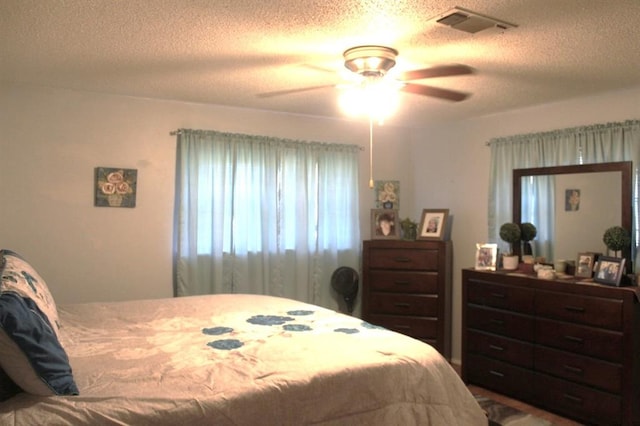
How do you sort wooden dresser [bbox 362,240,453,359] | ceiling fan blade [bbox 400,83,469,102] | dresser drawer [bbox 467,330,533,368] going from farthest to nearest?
wooden dresser [bbox 362,240,453,359]
dresser drawer [bbox 467,330,533,368]
ceiling fan blade [bbox 400,83,469,102]

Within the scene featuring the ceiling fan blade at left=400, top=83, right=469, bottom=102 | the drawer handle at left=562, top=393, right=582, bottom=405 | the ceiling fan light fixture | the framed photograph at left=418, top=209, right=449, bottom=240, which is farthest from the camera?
the framed photograph at left=418, top=209, right=449, bottom=240

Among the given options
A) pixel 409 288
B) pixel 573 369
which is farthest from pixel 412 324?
pixel 573 369

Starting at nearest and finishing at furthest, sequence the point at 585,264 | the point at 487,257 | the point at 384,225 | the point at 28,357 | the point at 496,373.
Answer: the point at 28,357 < the point at 585,264 < the point at 496,373 < the point at 487,257 < the point at 384,225

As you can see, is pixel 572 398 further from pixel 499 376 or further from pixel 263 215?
pixel 263 215

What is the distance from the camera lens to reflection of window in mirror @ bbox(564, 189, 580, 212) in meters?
→ 3.84

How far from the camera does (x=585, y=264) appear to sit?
361 centimetres

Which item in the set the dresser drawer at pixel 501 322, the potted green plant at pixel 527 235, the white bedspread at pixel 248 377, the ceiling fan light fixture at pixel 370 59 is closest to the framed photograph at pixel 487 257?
the potted green plant at pixel 527 235

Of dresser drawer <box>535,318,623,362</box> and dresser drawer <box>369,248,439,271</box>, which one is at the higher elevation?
dresser drawer <box>369,248,439,271</box>

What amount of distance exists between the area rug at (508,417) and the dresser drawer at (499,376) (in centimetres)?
16

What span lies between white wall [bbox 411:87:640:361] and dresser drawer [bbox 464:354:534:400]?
2.28 ft

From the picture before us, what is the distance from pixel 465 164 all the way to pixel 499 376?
6.40 feet

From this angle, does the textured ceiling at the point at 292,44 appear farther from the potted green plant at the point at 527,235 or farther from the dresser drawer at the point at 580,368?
the dresser drawer at the point at 580,368

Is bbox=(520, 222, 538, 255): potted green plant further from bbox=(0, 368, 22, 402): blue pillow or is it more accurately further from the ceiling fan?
bbox=(0, 368, 22, 402): blue pillow

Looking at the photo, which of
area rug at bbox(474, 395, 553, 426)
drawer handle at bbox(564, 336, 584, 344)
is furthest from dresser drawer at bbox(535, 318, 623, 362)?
area rug at bbox(474, 395, 553, 426)
